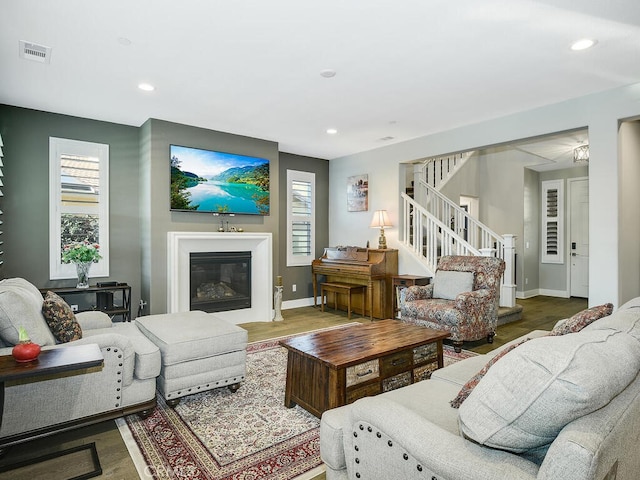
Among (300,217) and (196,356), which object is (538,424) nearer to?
(196,356)

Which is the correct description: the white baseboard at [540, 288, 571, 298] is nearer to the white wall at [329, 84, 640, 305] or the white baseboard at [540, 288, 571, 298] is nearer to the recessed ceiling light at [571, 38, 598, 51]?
the white wall at [329, 84, 640, 305]

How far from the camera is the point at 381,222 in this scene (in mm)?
5762

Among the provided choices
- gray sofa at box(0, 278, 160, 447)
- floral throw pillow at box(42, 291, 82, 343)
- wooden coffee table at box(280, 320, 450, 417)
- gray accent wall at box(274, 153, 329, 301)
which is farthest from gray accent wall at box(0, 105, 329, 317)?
wooden coffee table at box(280, 320, 450, 417)

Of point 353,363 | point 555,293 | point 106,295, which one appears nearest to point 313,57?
point 353,363

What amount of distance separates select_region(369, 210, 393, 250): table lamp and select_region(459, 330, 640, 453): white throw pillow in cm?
461

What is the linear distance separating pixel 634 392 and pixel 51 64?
425 cm

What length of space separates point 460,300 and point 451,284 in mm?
→ 501

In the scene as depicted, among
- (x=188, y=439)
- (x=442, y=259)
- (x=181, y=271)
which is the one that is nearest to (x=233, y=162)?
(x=181, y=271)

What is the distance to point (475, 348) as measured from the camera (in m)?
4.21

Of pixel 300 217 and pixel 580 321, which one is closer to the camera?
pixel 580 321

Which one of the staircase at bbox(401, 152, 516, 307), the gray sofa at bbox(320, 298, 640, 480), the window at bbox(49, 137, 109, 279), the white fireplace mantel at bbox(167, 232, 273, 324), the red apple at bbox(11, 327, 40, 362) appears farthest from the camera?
the staircase at bbox(401, 152, 516, 307)

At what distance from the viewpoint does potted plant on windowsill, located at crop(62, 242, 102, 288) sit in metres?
4.11

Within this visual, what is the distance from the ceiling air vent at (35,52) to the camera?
2812 millimetres

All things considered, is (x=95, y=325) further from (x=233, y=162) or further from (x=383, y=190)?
(x=383, y=190)
